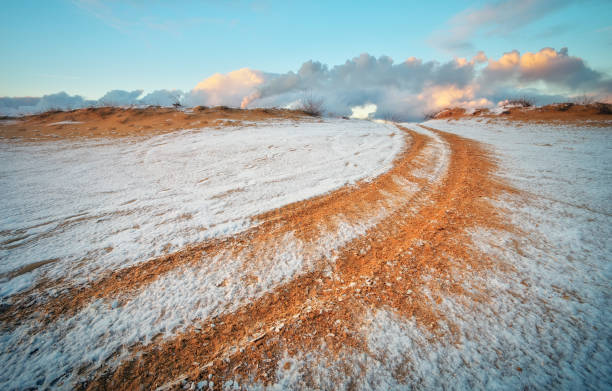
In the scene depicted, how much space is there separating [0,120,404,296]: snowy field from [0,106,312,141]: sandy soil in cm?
189

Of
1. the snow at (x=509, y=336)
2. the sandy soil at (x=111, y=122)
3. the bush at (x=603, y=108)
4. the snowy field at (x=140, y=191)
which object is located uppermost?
the bush at (x=603, y=108)

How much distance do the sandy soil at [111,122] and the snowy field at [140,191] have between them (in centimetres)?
189

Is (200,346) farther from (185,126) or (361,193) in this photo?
(185,126)

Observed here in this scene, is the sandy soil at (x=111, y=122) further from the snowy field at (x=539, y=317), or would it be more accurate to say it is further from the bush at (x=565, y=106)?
the bush at (x=565, y=106)

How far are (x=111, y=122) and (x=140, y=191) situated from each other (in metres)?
10.5

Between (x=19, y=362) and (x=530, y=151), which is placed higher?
(x=530, y=151)

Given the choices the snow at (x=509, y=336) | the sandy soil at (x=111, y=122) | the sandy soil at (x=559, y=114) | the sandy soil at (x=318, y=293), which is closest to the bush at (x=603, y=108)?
the sandy soil at (x=559, y=114)

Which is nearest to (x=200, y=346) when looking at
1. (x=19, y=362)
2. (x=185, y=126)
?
(x=19, y=362)

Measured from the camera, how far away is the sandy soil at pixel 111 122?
28.3ft

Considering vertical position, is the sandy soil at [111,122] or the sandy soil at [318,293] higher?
the sandy soil at [111,122]

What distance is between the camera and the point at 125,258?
1976mm

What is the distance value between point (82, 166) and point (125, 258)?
15.2ft

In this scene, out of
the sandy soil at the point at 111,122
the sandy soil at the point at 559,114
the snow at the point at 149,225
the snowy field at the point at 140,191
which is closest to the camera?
the snow at the point at 149,225

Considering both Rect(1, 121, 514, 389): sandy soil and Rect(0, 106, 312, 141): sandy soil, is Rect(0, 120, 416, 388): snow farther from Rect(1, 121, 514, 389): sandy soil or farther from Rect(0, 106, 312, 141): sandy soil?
Rect(0, 106, 312, 141): sandy soil
